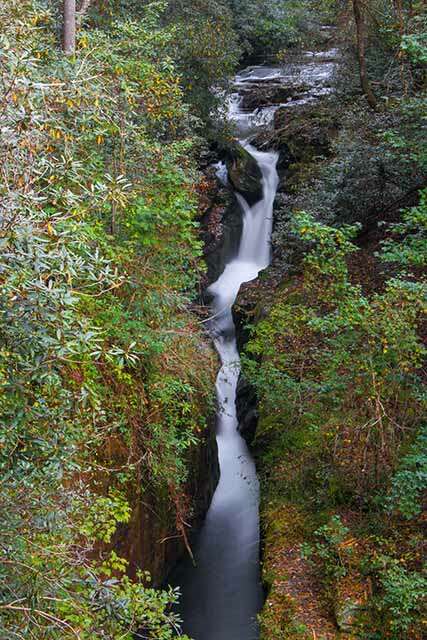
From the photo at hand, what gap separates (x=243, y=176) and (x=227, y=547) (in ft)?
36.2

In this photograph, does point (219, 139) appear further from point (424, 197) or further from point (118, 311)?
point (118, 311)

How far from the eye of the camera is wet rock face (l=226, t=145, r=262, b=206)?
1784 cm

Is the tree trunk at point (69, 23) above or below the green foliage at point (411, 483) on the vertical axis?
above

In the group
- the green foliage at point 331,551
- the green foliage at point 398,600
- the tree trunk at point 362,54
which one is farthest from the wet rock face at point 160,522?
the tree trunk at point 362,54

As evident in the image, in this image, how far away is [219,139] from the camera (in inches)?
679

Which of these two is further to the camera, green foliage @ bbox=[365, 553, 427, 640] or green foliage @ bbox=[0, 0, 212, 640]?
green foliage @ bbox=[365, 553, 427, 640]

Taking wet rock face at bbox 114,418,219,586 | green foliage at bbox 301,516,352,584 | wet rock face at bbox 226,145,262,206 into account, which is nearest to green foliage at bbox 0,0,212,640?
wet rock face at bbox 114,418,219,586

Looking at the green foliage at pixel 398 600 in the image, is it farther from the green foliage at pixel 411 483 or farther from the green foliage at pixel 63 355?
the green foliage at pixel 63 355

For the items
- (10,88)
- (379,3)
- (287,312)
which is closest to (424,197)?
(287,312)

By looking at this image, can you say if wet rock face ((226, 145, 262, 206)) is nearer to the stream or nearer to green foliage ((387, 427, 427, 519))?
the stream

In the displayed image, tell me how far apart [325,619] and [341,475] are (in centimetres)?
179

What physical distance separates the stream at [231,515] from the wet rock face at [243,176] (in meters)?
0.21

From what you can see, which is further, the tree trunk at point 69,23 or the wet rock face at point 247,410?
the wet rock face at point 247,410

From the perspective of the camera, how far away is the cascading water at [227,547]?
8.87 meters
